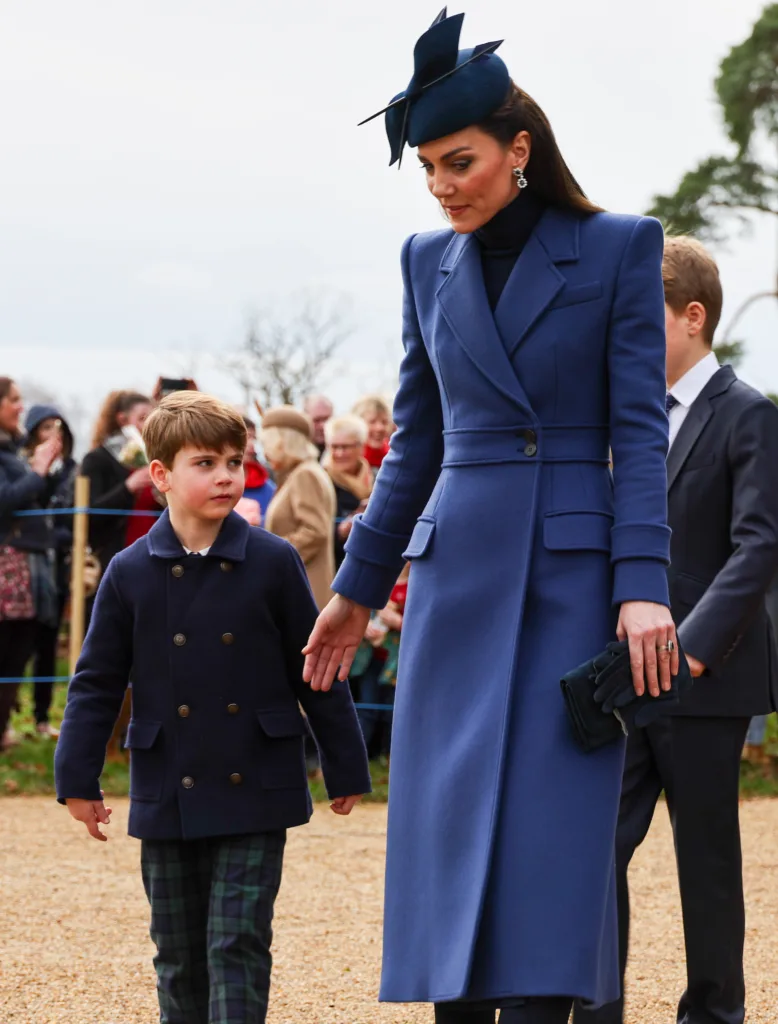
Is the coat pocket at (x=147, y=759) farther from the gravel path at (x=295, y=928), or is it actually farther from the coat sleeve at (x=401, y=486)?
the gravel path at (x=295, y=928)

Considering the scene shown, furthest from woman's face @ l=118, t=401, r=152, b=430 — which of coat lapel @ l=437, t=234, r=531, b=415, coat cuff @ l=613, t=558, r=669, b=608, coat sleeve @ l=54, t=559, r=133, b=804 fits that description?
coat cuff @ l=613, t=558, r=669, b=608

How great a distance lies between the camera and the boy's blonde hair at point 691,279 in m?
4.24

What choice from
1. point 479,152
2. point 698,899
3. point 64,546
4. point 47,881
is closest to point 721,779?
point 698,899

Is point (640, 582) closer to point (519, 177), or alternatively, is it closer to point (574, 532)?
point (574, 532)

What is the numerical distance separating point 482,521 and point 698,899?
A: 1389 millimetres

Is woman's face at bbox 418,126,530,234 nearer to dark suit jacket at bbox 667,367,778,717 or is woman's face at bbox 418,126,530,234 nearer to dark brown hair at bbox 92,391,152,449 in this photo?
dark suit jacket at bbox 667,367,778,717

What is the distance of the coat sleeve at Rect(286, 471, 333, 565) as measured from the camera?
8.84m

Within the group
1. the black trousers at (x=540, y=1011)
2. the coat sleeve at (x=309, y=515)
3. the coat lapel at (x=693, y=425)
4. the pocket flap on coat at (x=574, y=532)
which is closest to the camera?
the black trousers at (x=540, y=1011)

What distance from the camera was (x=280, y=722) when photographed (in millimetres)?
3707

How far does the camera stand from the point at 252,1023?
353 cm

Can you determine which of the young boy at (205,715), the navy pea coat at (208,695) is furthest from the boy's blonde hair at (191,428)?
the navy pea coat at (208,695)

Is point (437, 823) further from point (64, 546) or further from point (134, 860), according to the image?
point (64, 546)

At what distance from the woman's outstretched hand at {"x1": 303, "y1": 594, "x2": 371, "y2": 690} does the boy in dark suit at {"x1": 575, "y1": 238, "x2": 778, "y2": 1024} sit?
2.85 ft

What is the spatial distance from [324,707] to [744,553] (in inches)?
40.0
